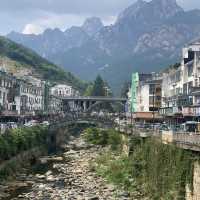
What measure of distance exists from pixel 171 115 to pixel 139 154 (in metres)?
34.6

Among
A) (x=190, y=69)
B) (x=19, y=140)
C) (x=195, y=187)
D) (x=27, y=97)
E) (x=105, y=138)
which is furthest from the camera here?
(x=27, y=97)

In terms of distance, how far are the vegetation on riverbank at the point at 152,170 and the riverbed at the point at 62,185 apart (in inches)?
74.4

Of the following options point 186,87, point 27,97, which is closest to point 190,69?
point 186,87

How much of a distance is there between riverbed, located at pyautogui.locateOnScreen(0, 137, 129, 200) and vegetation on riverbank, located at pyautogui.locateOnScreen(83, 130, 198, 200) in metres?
1.89

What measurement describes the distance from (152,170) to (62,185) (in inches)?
772

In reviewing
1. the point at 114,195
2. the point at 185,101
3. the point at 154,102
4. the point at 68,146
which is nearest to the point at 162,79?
the point at 154,102

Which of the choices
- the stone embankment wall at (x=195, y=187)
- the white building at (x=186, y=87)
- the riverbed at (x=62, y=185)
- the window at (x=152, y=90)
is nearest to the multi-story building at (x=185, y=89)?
the white building at (x=186, y=87)

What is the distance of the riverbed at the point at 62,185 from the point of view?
217ft

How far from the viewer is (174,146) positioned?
5334 cm

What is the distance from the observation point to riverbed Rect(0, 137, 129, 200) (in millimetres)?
66188

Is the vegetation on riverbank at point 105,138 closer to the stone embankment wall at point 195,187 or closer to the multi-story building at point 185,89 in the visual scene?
the multi-story building at point 185,89

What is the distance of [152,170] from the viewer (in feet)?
199

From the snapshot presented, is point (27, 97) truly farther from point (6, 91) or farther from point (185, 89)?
point (185, 89)

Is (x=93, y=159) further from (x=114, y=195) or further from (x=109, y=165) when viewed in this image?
(x=114, y=195)
